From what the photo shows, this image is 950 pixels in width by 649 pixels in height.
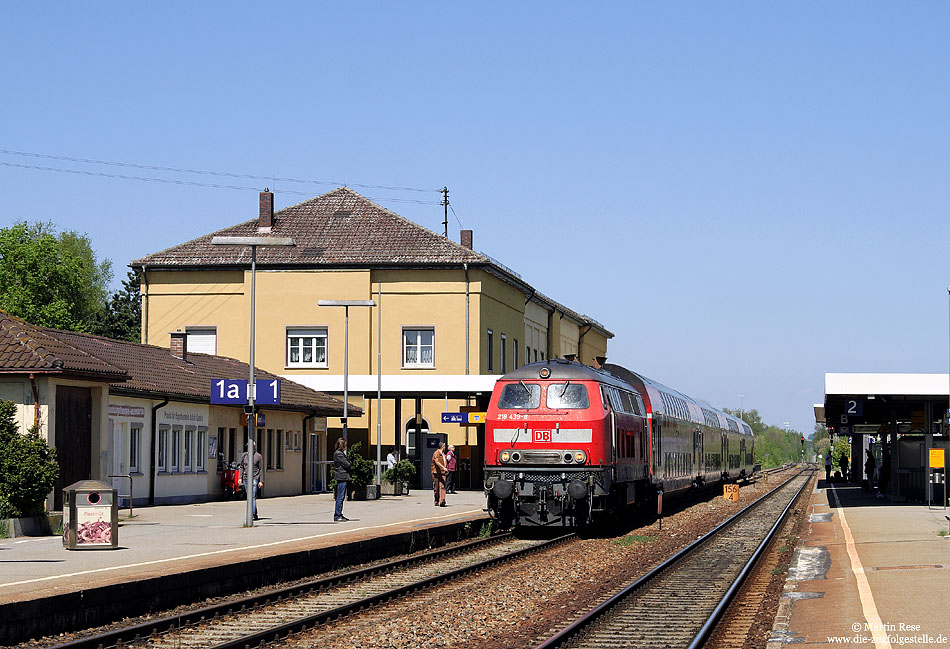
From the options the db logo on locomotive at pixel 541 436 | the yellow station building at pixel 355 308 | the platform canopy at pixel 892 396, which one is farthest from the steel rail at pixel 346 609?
the yellow station building at pixel 355 308

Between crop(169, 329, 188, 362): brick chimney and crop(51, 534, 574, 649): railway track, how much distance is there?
778 inches

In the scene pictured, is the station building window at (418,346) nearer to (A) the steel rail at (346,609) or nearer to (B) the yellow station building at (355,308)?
(B) the yellow station building at (355,308)

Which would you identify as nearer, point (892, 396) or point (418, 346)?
point (892, 396)

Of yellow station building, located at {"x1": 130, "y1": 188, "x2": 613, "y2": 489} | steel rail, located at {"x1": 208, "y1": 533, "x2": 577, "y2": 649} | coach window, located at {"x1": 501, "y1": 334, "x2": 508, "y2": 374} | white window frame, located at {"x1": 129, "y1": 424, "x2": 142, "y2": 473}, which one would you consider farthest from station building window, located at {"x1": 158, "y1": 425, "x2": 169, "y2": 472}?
coach window, located at {"x1": 501, "y1": 334, "x2": 508, "y2": 374}

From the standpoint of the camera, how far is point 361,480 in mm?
35156

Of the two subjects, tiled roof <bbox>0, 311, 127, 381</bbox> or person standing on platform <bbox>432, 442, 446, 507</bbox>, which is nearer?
tiled roof <bbox>0, 311, 127, 381</bbox>

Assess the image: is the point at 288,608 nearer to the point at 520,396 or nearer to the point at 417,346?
the point at 520,396

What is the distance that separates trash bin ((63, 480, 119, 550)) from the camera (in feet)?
59.9

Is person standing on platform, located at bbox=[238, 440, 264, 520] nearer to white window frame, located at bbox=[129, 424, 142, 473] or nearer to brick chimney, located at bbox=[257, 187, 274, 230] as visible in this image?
white window frame, located at bbox=[129, 424, 142, 473]

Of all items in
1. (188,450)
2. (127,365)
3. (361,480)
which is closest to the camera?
(127,365)

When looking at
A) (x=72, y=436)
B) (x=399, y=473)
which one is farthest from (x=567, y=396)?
(x=399, y=473)

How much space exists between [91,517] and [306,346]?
114ft

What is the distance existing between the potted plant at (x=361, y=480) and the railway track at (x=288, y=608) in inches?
563

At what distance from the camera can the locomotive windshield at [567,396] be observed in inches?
926
